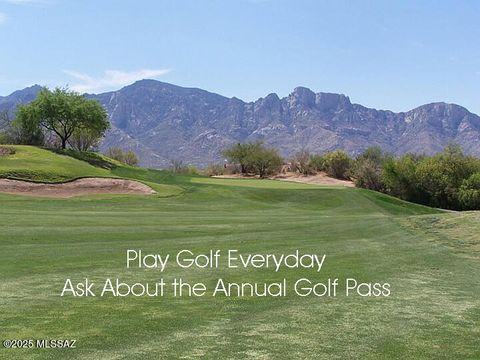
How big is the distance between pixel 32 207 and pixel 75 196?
10300 millimetres

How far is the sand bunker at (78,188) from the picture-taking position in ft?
144

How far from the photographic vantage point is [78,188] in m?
46.6

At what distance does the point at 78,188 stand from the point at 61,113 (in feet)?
91.7

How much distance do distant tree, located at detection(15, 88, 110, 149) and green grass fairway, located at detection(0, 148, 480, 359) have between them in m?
46.2

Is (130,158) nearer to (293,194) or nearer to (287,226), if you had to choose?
(293,194)

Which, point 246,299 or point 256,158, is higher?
point 256,158

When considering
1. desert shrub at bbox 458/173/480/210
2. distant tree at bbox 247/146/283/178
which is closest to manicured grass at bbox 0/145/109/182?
desert shrub at bbox 458/173/480/210

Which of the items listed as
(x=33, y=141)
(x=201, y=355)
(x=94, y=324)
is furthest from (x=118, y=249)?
(x=33, y=141)

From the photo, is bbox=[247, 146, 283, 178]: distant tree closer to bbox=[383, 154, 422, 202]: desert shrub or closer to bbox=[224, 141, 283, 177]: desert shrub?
bbox=[224, 141, 283, 177]: desert shrub

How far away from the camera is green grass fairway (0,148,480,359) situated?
8.25 meters

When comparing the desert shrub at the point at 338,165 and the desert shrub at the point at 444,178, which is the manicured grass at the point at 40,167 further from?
the desert shrub at the point at 338,165

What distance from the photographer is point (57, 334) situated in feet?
27.6

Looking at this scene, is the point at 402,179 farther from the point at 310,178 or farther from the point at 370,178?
the point at 310,178

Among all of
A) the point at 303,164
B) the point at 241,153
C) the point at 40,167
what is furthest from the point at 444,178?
the point at 241,153
